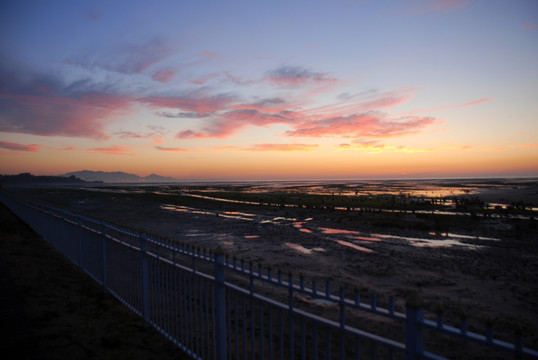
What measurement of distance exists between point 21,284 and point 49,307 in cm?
209

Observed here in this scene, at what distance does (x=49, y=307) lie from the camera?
696 centimetres

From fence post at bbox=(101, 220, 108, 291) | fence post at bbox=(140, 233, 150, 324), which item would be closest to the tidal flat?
fence post at bbox=(140, 233, 150, 324)

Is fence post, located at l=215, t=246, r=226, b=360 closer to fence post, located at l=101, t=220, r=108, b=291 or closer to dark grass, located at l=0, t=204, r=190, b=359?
dark grass, located at l=0, t=204, r=190, b=359

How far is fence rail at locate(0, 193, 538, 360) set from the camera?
10.2 feet

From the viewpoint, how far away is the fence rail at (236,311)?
311cm

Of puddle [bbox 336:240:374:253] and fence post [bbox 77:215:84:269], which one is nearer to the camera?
fence post [bbox 77:215:84:269]

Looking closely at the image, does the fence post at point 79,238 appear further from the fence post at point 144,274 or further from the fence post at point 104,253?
the fence post at point 144,274

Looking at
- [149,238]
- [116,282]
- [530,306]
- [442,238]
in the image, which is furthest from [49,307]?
[442,238]

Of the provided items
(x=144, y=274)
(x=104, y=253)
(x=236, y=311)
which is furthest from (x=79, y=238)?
(x=236, y=311)

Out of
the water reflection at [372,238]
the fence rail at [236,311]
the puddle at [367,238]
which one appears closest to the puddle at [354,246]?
the water reflection at [372,238]

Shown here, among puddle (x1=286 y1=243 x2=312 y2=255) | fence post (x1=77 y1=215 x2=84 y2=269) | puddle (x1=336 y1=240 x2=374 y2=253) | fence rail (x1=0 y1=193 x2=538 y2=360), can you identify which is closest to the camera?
fence rail (x1=0 y1=193 x2=538 y2=360)

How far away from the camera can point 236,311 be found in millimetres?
3936

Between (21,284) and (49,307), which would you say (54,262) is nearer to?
(21,284)

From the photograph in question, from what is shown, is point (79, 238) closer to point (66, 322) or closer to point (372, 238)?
point (66, 322)
